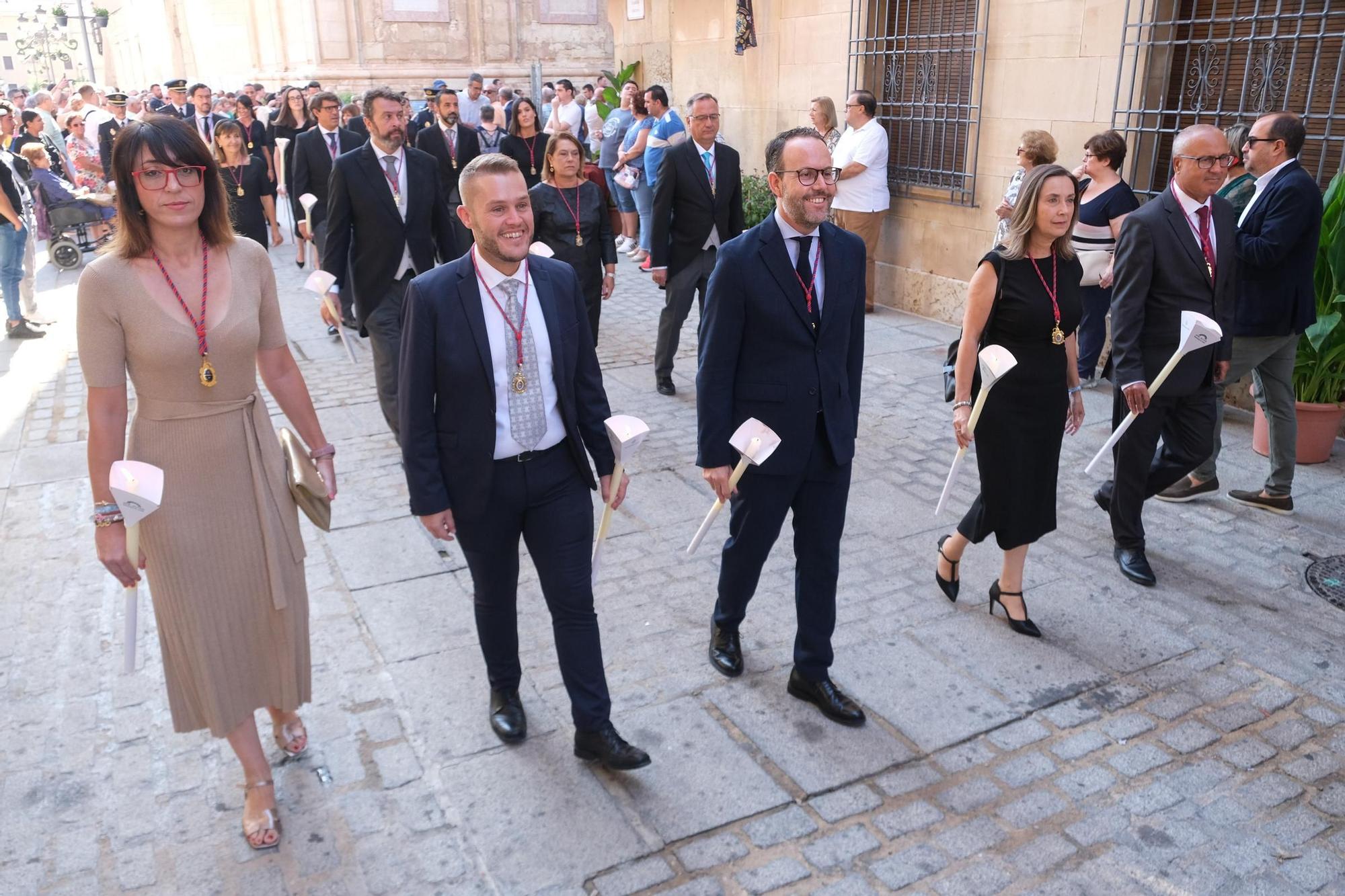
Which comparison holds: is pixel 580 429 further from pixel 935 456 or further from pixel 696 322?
pixel 696 322

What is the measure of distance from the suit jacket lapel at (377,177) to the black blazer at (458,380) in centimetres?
323

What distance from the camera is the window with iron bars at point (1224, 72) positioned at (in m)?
7.20

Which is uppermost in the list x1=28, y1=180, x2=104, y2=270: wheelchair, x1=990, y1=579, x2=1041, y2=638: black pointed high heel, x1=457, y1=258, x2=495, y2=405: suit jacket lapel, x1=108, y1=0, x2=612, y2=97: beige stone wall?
x1=108, y1=0, x2=612, y2=97: beige stone wall

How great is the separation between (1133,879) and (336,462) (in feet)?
17.0

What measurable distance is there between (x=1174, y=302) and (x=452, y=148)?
8.04 m

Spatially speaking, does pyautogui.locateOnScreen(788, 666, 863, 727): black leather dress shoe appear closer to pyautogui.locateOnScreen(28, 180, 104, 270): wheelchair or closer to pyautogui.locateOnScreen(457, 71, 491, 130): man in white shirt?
pyautogui.locateOnScreen(28, 180, 104, 270): wheelchair

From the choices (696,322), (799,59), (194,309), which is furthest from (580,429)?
(799,59)

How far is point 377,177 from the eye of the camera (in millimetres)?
6430

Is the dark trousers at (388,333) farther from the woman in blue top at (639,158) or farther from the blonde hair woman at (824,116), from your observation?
the woman in blue top at (639,158)

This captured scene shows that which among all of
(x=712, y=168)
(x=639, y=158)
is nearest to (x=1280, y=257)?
(x=712, y=168)

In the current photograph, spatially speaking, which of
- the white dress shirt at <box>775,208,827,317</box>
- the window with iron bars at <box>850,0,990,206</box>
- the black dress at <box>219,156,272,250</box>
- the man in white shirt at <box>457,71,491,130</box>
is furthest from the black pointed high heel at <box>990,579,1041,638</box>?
the man in white shirt at <box>457,71,491,130</box>

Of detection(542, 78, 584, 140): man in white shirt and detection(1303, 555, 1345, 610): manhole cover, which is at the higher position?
detection(542, 78, 584, 140): man in white shirt

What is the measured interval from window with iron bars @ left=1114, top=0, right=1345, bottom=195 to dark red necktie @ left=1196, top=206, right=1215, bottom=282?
2881 mm

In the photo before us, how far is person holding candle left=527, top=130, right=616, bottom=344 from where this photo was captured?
7203 mm
